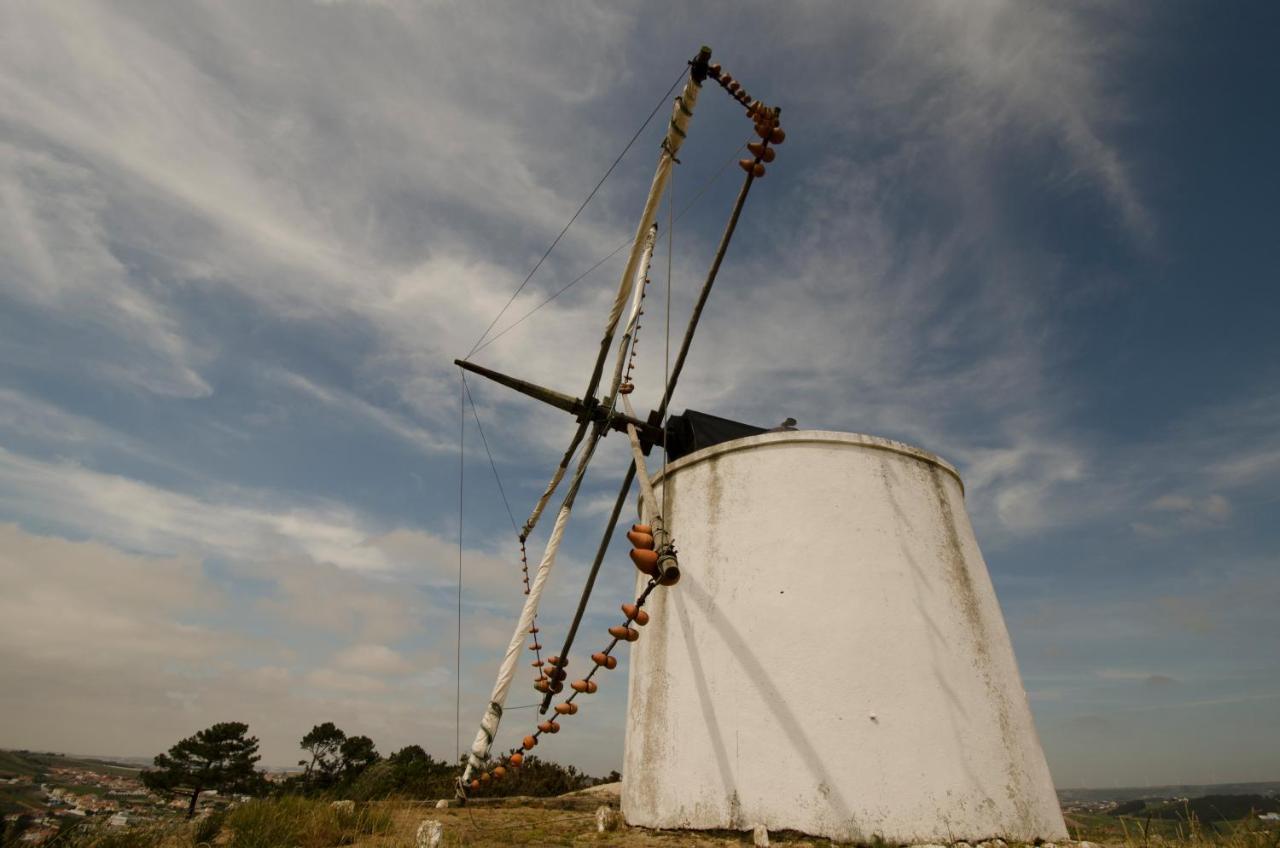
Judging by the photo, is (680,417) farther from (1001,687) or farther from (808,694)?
(1001,687)

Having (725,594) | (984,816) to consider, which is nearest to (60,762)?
(725,594)

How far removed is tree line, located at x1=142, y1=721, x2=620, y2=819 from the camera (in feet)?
45.0

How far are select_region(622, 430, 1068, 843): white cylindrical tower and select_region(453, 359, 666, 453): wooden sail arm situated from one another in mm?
2841

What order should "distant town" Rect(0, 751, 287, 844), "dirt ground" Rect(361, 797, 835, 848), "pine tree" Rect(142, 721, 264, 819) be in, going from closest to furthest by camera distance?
1. "distant town" Rect(0, 751, 287, 844)
2. "dirt ground" Rect(361, 797, 835, 848)
3. "pine tree" Rect(142, 721, 264, 819)

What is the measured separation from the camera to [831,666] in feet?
25.2

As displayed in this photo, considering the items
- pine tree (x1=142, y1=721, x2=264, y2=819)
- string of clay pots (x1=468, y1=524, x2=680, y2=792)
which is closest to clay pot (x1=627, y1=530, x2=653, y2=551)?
string of clay pots (x1=468, y1=524, x2=680, y2=792)

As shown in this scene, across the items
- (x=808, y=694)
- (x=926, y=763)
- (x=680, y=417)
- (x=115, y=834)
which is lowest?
(x=115, y=834)

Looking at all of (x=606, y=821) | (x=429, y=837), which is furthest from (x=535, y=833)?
(x=429, y=837)

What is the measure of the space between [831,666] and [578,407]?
22.3 feet

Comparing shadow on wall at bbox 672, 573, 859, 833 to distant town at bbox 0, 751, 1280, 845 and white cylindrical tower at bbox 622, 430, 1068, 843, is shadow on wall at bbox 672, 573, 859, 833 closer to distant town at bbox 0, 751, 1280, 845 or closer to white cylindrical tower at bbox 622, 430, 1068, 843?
white cylindrical tower at bbox 622, 430, 1068, 843

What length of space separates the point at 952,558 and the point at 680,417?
5.43 metres

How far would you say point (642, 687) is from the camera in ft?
30.2

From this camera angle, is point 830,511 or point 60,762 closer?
point 830,511

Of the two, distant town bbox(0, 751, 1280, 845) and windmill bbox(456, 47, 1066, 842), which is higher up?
windmill bbox(456, 47, 1066, 842)
